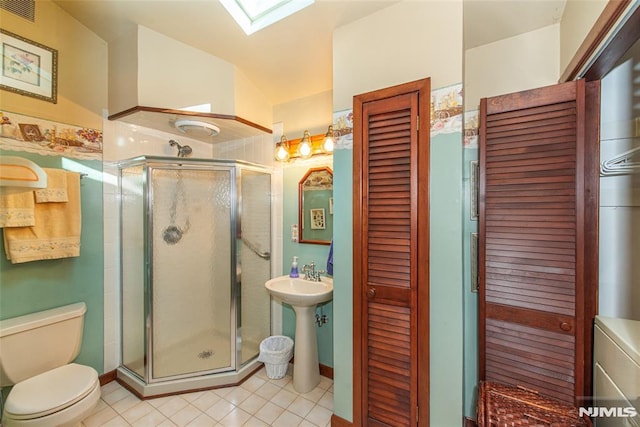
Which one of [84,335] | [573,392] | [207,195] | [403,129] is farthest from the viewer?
[207,195]

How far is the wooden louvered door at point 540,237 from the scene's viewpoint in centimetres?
117

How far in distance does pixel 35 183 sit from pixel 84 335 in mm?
1171

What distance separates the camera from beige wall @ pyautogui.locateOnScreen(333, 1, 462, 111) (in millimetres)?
1309

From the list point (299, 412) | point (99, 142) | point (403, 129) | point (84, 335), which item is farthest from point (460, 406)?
point (99, 142)

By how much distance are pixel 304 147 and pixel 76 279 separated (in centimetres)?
198

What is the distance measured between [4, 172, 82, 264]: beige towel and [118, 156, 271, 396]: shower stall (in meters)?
0.35

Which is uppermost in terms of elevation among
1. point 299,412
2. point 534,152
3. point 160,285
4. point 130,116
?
point 130,116

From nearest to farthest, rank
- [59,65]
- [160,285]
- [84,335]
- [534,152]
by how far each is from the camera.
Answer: [534,152] → [59,65] → [84,335] → [160,285]

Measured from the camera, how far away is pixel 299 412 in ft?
5.91

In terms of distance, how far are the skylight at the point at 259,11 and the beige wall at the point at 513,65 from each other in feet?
3.81

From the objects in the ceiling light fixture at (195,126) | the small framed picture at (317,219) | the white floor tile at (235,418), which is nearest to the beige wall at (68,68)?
the ceiling light fixture at (195,126)

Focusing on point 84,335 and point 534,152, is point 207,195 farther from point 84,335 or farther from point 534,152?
point 534,152

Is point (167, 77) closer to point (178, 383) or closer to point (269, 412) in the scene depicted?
point (178, 383)

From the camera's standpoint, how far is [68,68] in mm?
1833
